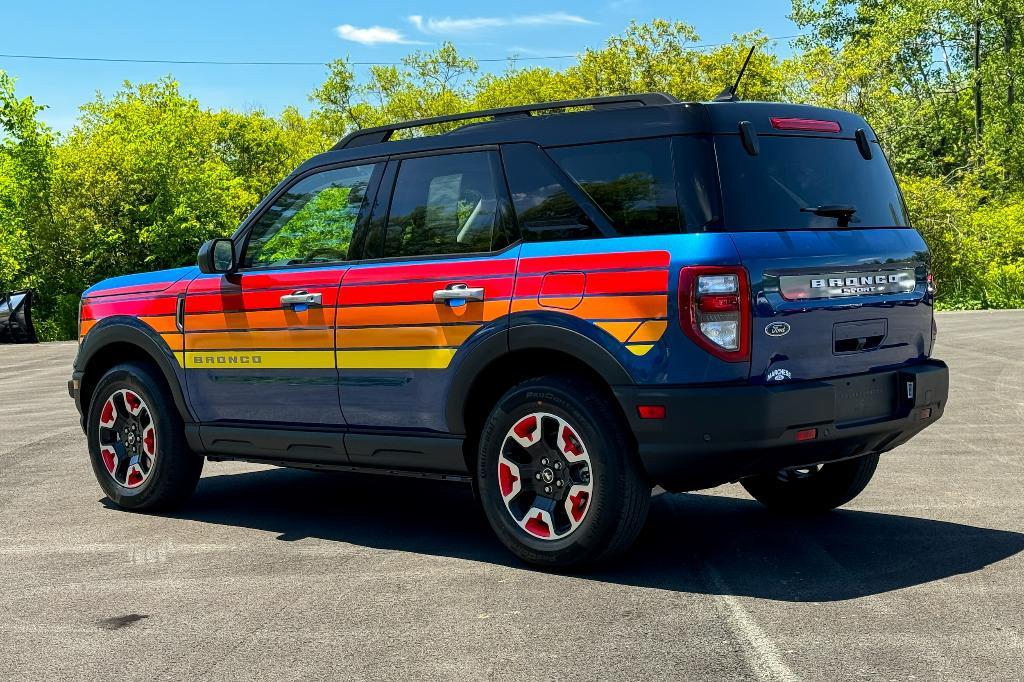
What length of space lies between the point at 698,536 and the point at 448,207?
2.08m

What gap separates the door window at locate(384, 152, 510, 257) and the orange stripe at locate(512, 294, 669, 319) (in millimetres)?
598

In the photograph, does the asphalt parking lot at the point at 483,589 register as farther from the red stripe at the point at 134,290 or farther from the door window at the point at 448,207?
the door window at the point at 448,207

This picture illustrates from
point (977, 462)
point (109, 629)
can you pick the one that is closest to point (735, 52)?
point (977, 462)

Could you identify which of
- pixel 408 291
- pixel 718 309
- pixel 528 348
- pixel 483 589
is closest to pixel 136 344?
pixel 408 291

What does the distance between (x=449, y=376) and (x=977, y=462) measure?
437 cm

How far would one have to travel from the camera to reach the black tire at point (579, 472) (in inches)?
212

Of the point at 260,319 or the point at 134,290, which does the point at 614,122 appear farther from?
the point at 134,290

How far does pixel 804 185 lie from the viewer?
18.4 ft

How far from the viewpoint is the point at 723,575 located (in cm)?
555

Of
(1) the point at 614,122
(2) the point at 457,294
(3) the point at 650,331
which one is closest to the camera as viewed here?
(3) the point at 650,331

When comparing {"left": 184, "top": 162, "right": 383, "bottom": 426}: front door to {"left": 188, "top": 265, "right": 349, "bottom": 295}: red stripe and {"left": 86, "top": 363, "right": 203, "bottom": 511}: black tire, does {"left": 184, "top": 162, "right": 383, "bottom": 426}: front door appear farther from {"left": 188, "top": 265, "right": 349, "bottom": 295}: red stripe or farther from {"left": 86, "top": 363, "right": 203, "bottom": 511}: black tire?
{"left": 86, "top": 363, "right": 203, "bottom": 511}: black tire

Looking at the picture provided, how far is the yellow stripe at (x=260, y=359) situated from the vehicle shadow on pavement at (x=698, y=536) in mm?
904

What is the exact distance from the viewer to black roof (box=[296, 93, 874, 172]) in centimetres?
541

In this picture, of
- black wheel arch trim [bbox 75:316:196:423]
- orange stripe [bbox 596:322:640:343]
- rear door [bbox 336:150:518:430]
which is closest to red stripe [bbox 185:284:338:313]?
rear door [bbox 336:150:518:430]
